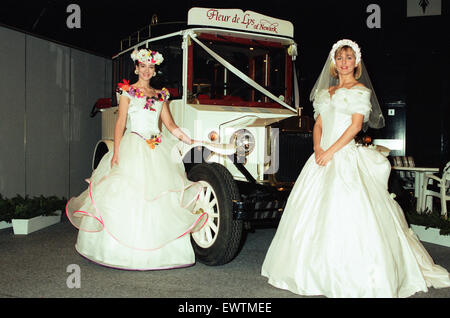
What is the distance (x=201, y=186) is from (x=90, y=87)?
4927 millimetres

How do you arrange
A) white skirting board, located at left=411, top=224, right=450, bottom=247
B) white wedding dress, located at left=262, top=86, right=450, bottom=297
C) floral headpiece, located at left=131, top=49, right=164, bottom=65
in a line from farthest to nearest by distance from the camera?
white skirting board, located at left=411, top=224, right=450, bottom=247
floral headpiece, located at left=131, top=49, right=164, bottom=65
white wedding dress, located at left=262, top=86, right=450, bottom=297

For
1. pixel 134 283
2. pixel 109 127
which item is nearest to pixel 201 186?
pixel 134 283

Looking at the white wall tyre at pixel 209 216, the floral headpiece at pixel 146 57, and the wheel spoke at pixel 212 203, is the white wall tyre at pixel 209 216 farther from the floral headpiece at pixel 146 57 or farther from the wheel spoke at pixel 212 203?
the floral headpiece at pixel 146 57

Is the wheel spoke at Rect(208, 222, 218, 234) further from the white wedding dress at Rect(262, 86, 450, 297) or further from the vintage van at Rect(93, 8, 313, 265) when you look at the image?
the white wedding dress at Rect(262, 86, 450, 297)

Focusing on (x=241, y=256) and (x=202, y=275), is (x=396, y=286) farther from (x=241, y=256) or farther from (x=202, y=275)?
(x=241, y=256)

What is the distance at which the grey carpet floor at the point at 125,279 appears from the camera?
284 centimetres

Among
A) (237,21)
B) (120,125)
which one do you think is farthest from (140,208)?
(237,21)

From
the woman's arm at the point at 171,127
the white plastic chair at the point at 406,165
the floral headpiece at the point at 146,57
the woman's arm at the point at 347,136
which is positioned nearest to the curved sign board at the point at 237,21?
the floral headpiece at the point at 146,57

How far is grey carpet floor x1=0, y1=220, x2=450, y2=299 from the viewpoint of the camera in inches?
112

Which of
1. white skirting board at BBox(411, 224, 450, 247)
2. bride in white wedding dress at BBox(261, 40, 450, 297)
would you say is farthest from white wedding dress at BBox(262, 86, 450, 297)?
white skirting board at BBox(411, 224, 450, 247)

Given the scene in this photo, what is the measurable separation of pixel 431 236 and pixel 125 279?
11.3 ft

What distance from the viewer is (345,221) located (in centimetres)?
271

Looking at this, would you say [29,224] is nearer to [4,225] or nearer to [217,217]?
[4,225]

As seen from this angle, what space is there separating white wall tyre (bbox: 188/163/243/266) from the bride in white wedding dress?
14.1 inches
